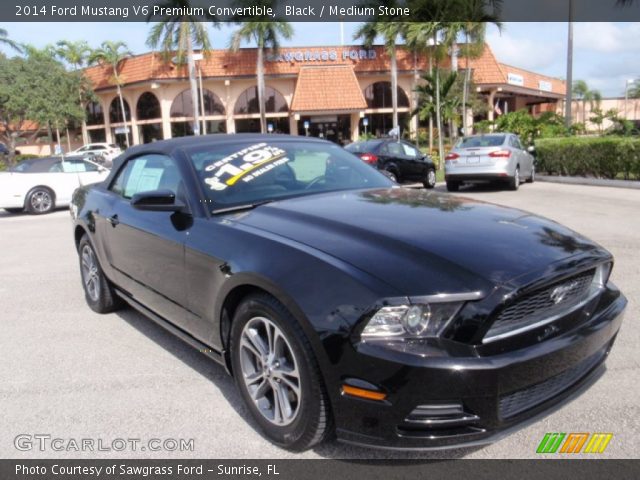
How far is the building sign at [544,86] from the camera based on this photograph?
156 feet

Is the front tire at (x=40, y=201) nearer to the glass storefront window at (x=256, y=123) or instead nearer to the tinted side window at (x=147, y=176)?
the tinted side window at (x=147, y=176)

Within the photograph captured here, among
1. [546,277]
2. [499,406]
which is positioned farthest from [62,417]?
[546,277]

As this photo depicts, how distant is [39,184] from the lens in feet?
45.5

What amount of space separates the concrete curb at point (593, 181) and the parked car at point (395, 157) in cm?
404

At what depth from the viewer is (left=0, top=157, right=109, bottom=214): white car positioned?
13.6 meters

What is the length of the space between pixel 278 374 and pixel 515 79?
4509cm

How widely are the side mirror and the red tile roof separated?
35.9m

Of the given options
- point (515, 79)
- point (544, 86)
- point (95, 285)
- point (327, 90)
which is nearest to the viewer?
point (95, 285)

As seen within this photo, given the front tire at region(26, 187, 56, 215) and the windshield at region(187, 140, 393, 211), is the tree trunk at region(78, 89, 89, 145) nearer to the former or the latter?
the front tire at region(26, 187, 56, 215)

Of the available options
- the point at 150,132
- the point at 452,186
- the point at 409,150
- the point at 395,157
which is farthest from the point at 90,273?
the point at 150,132

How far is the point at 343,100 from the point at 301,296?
124 ft

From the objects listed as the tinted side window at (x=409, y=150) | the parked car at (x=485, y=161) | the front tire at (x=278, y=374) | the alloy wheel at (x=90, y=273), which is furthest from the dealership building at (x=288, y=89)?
the front tire at (x=278, y=374)

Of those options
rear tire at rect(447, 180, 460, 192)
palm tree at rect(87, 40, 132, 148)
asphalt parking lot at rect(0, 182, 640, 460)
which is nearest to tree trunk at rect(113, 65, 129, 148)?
palm tree at rect(87, 40, 132, 148)

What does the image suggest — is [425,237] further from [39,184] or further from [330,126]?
[330,126]
